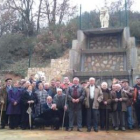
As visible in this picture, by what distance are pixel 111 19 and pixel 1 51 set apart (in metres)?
9.24

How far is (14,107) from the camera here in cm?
946

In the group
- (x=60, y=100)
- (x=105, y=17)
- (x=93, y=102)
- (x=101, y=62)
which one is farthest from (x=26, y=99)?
(x=105, y=17)

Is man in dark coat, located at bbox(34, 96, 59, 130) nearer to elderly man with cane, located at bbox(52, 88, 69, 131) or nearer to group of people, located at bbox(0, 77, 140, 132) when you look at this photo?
group of people, located at bbox(0, 77, 140, 132)

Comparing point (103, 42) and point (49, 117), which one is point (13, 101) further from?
point (103, 42)

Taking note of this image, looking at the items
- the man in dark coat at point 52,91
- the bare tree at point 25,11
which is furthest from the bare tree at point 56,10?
the man in dark coat at point 52,91

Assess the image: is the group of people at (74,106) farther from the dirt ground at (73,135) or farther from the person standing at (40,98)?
the dirt ground at (73,135)

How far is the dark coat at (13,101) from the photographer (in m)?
9.42

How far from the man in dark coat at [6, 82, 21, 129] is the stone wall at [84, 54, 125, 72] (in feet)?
22.2

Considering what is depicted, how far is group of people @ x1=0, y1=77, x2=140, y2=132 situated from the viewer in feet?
29.6

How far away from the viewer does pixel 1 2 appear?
26250 mm

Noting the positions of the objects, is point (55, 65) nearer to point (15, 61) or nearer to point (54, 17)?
point (15, 61)

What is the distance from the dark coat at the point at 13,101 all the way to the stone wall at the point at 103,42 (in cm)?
876

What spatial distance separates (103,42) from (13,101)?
9.44 meters

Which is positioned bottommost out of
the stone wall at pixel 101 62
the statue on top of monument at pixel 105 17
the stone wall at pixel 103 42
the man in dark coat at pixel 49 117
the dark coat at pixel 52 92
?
the man in dark coat at pixel 49 117
